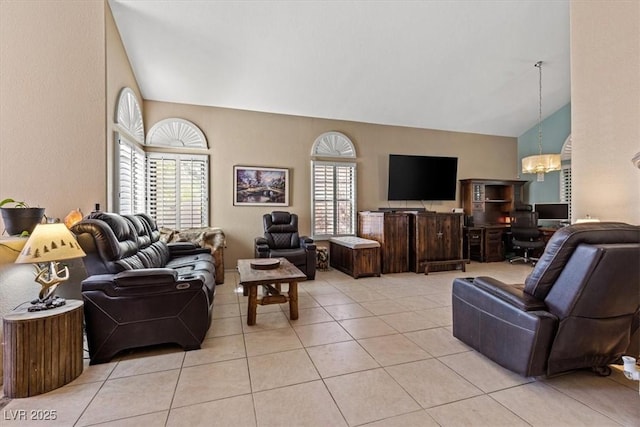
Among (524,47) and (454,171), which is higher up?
(524,47)

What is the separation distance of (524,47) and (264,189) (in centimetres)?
499

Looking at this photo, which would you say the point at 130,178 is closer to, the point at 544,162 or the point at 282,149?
the point at 282,149

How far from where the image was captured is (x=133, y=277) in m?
2.32

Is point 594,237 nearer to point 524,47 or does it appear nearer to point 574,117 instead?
point 574,117

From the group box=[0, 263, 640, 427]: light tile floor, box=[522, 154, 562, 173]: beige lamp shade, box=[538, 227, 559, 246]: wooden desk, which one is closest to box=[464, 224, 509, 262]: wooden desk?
box=[538, 227, 559, 246]: wooden desk

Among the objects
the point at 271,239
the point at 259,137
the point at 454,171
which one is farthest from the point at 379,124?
the point at 271,239

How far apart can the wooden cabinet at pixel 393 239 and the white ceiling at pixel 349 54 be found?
2252mm

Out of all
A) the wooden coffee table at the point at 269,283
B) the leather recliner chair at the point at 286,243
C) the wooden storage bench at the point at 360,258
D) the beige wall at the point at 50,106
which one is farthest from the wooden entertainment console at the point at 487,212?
the beige wall at the point at 50,106

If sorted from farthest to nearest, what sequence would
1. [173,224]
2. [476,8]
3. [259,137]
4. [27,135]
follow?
[259,137] → [173,224] → [476,8] → [27,135]

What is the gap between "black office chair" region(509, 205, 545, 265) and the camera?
608 centimetres

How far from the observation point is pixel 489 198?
702 cm

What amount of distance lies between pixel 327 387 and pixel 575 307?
1.70 meters

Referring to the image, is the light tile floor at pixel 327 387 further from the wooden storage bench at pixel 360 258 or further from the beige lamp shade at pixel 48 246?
the wooden storage bench at pixel 360 258

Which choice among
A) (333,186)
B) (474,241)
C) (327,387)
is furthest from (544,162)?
(327,387)
